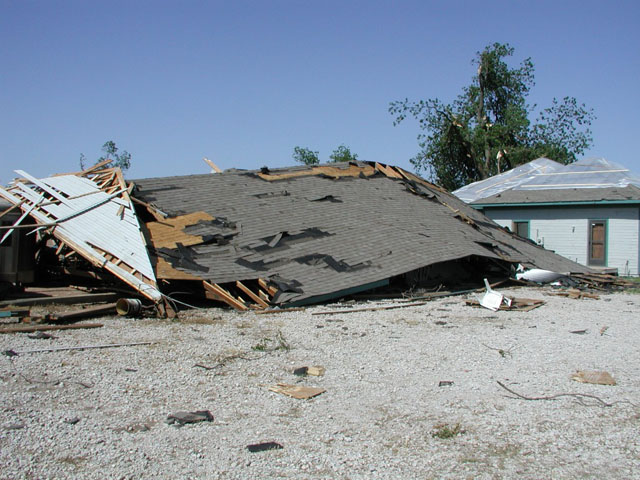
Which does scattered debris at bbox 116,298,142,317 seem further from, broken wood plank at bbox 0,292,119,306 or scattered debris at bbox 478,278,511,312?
scattered debris at bbox 478,278,511,312

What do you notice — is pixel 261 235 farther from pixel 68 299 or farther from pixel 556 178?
pixel 556 178

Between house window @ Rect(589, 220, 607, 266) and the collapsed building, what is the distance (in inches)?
127

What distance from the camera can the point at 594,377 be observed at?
7215 millimetres

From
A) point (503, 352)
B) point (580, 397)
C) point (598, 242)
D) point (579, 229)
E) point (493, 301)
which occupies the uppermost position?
point (579, 229)

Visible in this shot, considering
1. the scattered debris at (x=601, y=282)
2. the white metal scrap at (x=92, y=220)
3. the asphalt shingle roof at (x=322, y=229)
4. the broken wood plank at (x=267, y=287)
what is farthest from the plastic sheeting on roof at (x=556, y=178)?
the white metal scrap at (x=92, y=220)

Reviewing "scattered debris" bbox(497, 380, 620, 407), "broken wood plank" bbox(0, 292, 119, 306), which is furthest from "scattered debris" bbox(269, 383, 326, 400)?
"broken wood plank" bbox(0, 292, 119, 306)

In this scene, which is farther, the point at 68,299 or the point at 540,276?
the point at 540,276

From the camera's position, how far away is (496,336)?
383 inches

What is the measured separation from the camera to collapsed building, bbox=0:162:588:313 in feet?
40.2

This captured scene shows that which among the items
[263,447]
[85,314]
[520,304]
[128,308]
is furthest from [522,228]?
[263,447]

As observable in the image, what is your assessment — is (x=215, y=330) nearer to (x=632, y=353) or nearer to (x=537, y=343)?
(x=537, y=343)

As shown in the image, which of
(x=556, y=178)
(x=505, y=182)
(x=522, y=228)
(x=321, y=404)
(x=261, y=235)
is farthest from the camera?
(x=505, y=182)

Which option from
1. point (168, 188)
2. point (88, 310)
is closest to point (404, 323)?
point (88, 310)

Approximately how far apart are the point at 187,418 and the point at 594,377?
4973 millimetres
